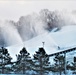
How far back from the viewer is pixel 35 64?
196 ft

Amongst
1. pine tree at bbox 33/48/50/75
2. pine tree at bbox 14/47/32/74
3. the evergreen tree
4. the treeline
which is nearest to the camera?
pine tree at bbox 33/48/50/75

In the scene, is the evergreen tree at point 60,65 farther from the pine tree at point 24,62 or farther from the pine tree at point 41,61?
the pine tree at point 24,62

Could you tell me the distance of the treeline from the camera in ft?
191

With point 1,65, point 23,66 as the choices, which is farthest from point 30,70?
point 1,65

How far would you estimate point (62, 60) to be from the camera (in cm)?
5925

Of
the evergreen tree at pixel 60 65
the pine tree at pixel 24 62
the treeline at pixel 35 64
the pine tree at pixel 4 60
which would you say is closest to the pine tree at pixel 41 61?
the treeline at pixel 35 64

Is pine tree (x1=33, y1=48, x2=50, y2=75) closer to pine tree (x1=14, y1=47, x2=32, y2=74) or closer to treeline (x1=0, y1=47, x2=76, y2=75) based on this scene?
treeline (x1=0, y1=47, x2=76, y2=75)

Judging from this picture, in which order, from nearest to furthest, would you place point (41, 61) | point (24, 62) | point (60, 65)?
point (41, 61)
point (60, 65)
point (24, 62)

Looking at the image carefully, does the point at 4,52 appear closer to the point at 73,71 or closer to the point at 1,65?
the point at 1,65

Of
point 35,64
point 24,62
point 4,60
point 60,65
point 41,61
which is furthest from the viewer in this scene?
point 4,60

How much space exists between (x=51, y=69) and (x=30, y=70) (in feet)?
13.1

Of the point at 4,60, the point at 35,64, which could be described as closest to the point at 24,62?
the point at 35,64

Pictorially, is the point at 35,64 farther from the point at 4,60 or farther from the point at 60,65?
the point at 4,60

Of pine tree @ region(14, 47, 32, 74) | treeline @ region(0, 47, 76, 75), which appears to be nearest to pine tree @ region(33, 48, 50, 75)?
treeline @ region(0, 47, 76, 75)
